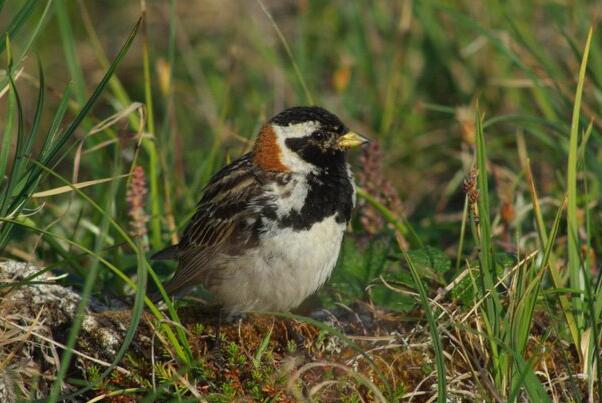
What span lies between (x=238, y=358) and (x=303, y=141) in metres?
1.29

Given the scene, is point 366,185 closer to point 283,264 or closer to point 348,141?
point 348,141

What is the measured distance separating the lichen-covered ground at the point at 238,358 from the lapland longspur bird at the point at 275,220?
234 mm

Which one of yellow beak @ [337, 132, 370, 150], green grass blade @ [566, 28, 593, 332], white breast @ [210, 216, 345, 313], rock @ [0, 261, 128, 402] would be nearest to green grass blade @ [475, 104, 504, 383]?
green grass blade @ [566, 28, 593, 332]

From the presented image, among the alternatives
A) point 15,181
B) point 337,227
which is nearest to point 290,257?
point 337,227

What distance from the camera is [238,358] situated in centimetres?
354

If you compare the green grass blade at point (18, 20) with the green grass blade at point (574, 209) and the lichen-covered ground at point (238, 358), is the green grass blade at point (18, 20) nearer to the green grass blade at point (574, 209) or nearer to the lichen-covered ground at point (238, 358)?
the lichen-covered ground at point (238, 358)

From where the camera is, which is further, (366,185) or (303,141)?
(366,185)

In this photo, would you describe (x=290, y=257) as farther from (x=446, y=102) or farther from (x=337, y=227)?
(x=446, y=102)

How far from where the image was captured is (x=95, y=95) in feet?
11.7

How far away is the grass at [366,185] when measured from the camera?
339cm

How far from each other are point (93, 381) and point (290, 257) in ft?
3.55

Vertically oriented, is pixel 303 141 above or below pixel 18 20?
below

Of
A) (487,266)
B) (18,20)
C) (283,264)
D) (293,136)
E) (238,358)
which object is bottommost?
(238,358)

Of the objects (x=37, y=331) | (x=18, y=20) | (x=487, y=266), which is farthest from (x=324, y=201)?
(x=18, y=20)
